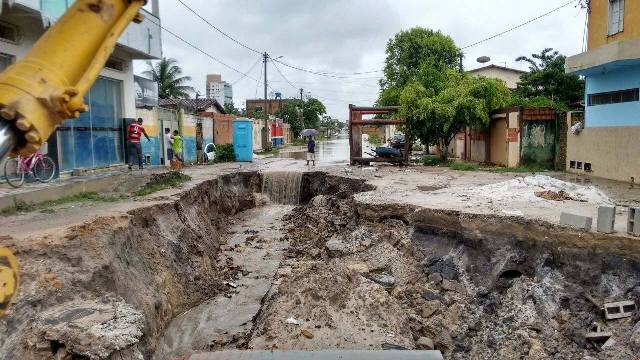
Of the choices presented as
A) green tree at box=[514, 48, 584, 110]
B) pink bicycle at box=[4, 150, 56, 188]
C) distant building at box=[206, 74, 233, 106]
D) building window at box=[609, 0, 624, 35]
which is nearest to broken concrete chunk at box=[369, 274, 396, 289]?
pink bicycle at box=[4, 150, 56, 188]

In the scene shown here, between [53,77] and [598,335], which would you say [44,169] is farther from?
[598,335]

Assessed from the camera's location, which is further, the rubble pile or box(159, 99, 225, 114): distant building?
box(159, 99, 225, 114): distant building

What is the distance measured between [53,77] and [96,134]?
14.2 metres

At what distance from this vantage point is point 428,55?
3669cm

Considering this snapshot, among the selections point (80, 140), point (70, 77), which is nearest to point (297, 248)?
point (80, 140)

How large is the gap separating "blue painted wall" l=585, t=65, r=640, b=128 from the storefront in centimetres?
1600

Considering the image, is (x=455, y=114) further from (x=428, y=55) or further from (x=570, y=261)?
(x=428, y=55)

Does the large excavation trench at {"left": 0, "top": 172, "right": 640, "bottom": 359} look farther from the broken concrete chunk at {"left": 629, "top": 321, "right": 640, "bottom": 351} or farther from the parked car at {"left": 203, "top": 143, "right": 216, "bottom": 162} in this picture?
the parked car at {"left": 203, "top": 143, "right": 216, "bottom": 162}

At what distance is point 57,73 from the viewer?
2580 mm

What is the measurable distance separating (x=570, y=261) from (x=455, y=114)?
1335cm

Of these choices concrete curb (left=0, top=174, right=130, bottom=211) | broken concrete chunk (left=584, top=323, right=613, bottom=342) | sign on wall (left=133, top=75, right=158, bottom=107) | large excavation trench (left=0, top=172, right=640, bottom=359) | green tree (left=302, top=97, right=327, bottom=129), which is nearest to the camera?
large excavation trench (left=0, top=172, right=640, bottom=359)

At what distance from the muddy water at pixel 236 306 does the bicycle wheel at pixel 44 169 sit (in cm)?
494

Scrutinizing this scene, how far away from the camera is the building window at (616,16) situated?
1465 cm

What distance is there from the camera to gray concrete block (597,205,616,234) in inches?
288
